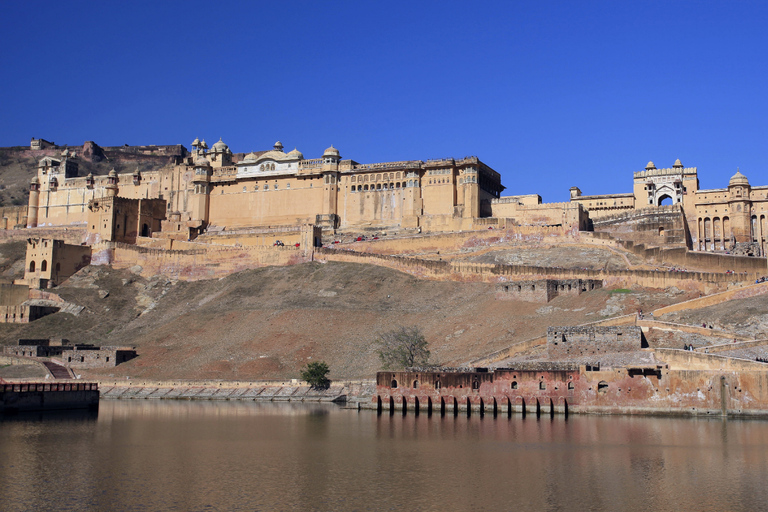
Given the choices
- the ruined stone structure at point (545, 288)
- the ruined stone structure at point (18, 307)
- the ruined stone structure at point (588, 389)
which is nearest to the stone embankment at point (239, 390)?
the ruined stone structure at point (588, 389)

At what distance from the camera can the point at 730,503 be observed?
23.0 metres

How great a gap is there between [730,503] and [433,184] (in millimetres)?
66637

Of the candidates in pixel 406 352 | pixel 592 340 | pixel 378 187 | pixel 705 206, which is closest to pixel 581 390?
pixel 592 340

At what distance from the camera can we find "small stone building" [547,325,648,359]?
42.4 meters

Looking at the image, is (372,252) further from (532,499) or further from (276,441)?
(532,499)

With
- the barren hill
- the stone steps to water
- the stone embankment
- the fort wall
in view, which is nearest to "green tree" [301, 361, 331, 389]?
the stone embankment

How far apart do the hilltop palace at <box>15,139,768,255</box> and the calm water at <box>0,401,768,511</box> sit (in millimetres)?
41664

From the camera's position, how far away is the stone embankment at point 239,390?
49750 millimetres

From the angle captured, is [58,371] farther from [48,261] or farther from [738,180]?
[738,180]

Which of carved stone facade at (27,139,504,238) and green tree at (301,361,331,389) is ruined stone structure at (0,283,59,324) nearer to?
carved stone facade at (27,139,504,238)

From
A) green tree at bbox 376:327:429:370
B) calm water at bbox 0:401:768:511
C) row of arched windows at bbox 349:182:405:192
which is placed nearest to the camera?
calm water at bbox 0:401:768:511

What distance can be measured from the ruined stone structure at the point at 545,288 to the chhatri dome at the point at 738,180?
91.0 ft

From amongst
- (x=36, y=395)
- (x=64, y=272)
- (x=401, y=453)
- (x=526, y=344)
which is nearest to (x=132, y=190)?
(x=64, y=272)

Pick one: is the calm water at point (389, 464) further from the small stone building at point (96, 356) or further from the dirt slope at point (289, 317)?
the small stone building at point (96, 356)
